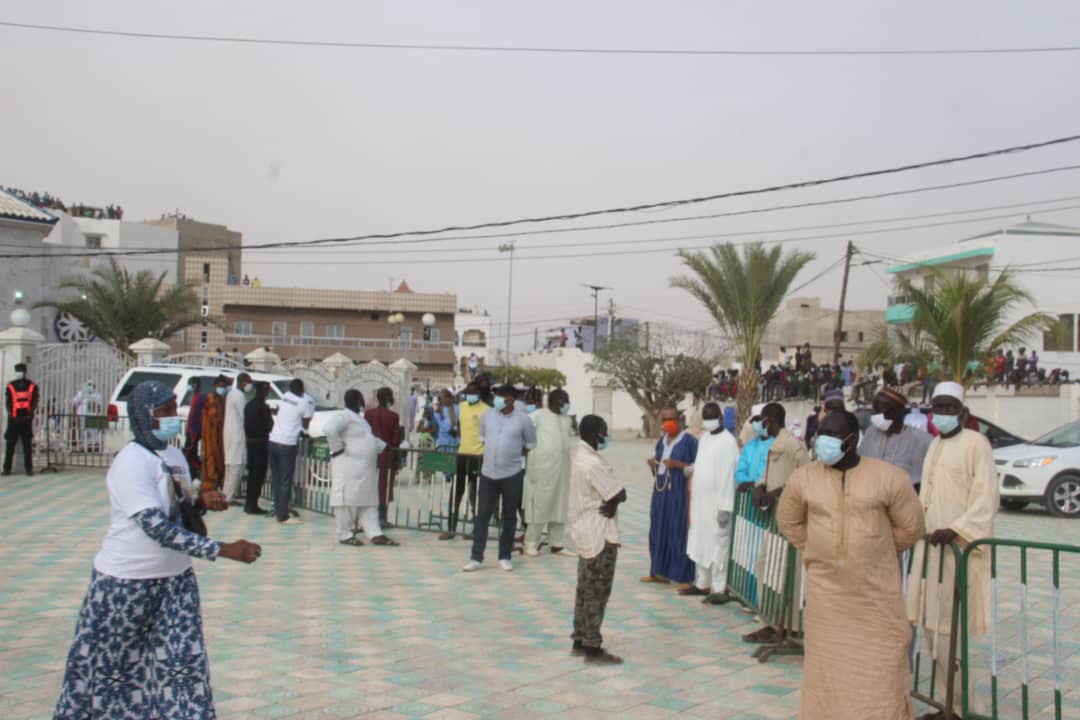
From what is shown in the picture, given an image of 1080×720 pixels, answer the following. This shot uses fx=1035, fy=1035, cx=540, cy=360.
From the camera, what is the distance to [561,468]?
11.0 meters

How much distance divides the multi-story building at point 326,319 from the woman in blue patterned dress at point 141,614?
59.6 meters

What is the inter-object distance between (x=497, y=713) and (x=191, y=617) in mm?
1776

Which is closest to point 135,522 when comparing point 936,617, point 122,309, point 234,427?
point 936,617

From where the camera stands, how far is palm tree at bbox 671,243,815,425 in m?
24.2

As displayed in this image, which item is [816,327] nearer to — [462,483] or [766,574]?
[462,483]

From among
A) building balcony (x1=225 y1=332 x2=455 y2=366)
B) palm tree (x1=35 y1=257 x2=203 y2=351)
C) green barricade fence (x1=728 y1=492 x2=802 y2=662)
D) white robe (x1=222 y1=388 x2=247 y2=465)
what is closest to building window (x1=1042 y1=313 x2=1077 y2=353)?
palm tree (x1=35 y1=257 x2=203 y2=351)

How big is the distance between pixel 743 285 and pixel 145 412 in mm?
21155

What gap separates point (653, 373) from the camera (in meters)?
41.5

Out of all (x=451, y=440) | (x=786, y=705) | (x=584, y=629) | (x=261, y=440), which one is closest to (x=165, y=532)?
(x=584, y=629)

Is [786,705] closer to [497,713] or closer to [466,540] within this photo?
[497,713]

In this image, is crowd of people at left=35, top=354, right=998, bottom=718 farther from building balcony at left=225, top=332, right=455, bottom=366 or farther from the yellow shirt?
building balcony at left=225, top=332, right=455, bottom=366

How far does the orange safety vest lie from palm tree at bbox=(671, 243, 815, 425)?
14598 mm

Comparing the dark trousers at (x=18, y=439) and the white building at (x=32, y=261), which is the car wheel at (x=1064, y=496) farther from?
the white building at (x=32, y=261)

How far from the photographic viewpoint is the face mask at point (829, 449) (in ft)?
15.3
